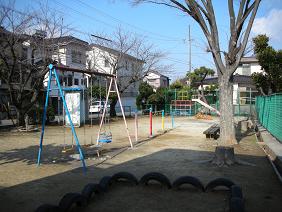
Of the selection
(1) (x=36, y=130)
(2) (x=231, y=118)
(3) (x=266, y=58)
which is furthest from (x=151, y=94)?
(2) (x=231, y=118)

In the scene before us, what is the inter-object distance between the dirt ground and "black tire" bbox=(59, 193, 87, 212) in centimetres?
13

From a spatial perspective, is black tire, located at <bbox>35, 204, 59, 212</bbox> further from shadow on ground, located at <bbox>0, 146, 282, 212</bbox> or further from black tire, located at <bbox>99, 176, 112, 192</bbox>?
black tire, located at <bbox>99, 176, 112, 192</bbox>

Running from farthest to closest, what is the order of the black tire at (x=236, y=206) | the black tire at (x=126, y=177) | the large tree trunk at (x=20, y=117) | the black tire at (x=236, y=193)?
the large tree trunk at (x=20, y=117)
the black tire at (x=126, y=177)
the black tire at (x=236, y=193)
the black tire at (x=236, y=206)

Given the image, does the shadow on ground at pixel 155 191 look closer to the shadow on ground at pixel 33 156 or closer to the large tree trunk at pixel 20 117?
the shadow on ground at pixel 33 156

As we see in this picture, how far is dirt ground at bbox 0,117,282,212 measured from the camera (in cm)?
470

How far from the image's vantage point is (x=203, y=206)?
458cm

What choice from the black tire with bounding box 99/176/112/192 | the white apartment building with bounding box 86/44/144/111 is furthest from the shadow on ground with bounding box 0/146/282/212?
the white apartment building with bounding box 86/44/144/111

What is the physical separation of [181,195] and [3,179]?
3422mm

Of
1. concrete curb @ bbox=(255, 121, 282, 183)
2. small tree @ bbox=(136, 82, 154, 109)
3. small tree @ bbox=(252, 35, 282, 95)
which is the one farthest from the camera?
small tree @ bbox=(136, 82, 154, 109)

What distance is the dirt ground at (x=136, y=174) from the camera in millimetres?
4703

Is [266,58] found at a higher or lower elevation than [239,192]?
higher

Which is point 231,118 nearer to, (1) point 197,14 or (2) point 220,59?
(2) point 220,59

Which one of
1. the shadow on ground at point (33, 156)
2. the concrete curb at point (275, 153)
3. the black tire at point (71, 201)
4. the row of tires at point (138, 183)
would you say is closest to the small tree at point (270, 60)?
the concrete curb at point (275, 153)

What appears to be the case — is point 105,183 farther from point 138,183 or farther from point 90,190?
point 138,183
